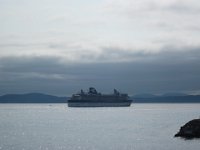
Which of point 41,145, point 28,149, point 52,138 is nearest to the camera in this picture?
point 28,149

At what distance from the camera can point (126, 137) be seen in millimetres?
83312

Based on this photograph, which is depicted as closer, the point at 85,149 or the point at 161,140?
the point at 85,149

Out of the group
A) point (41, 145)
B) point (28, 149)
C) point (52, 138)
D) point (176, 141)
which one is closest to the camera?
point (28, 149)

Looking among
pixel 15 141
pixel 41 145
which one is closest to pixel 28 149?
pixel 41 145

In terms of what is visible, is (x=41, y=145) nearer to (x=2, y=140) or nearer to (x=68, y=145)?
(x=68, y=145)

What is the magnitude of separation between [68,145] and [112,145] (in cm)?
610

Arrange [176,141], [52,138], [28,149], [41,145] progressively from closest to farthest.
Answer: [28,149], [41,145], [176,141], [52,138]

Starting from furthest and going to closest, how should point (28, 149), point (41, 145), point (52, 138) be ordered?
point (52, 138)
point (41, 145)
point (28, 149)

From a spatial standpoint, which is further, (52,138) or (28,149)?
(52,138)

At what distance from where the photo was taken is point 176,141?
74.4 meters

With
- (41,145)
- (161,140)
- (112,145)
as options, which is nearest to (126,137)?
(161,140)

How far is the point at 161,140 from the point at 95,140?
10164mm

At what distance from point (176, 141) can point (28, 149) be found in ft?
73.3

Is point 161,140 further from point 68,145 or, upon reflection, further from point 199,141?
point 68,145
